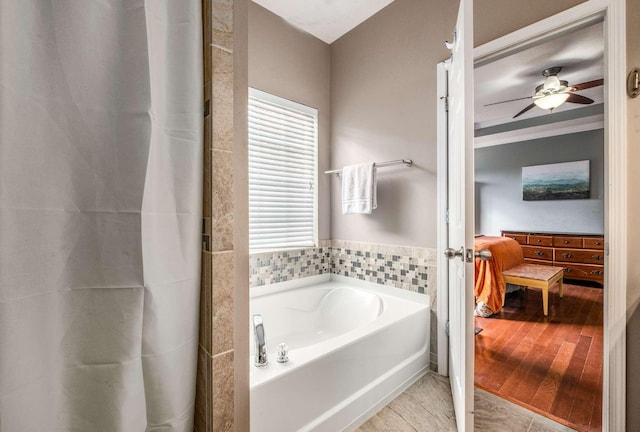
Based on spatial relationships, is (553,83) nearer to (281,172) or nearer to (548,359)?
(548,359)

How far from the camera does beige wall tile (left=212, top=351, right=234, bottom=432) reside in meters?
0.80

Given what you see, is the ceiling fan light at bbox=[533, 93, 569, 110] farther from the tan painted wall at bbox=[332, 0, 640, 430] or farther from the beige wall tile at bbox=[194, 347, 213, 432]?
the beige wall tile at bbox=[194, 347, 213, 432]

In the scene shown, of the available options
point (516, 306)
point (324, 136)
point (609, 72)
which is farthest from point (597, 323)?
point (324, 136)

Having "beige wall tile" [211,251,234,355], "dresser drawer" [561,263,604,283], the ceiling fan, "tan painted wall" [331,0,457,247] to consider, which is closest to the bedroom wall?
"dresser drawer" [561,263,604,283]

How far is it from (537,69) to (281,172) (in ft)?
9.93

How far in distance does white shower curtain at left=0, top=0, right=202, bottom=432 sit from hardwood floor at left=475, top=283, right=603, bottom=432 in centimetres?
196

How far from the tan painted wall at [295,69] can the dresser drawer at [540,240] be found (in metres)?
4.14

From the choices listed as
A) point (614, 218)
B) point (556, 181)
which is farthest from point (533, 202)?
point (614, 218)

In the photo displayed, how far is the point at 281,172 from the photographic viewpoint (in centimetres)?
237

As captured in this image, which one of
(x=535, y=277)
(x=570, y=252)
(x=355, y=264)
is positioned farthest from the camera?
(x=570, y=252)

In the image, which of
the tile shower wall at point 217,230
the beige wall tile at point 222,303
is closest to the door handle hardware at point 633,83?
Result: the tile shower wall at point 217,230

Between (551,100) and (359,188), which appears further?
(551,100)

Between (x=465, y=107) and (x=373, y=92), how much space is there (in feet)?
4.20

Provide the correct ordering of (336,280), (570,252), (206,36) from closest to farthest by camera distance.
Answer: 1. (206,36)
2. (336,280)
3. (570,252)
